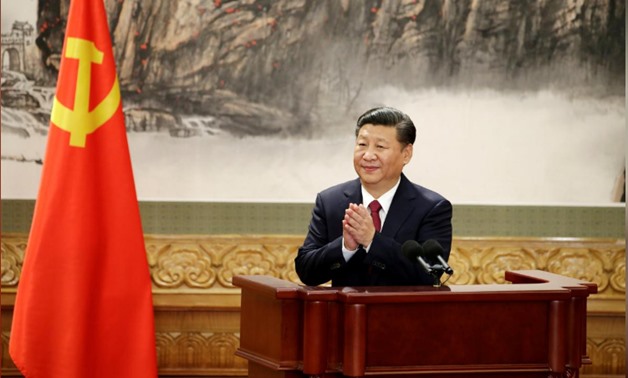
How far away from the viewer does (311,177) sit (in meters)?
6.21

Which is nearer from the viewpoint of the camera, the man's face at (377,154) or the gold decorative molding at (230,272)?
the man's face at (377,154)

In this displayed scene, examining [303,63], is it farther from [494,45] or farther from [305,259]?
[305,259]

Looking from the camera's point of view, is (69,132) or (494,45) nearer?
(69,132)

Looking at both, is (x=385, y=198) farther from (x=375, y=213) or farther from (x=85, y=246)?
(x=85, y=246)

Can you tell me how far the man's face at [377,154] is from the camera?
12.4ft

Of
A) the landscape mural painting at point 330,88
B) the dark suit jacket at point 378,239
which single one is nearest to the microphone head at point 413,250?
the dark suit jacket at point 378,239

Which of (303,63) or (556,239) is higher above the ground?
(303,63)

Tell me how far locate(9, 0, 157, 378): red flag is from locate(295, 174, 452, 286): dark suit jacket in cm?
126

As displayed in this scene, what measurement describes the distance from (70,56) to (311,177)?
196cm

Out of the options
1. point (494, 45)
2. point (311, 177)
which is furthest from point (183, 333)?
point (494, 45)

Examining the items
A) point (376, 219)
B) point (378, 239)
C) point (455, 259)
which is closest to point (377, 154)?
point (376, 219)

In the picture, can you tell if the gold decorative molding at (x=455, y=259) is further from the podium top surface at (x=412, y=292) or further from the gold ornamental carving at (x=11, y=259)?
the podium top surface at (x=412, y=292)

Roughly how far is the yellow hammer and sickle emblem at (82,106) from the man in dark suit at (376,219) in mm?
1415

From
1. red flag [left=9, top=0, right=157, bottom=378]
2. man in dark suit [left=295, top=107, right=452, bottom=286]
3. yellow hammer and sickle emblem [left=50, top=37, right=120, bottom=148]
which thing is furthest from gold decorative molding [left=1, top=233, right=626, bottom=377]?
man in dark suit [left=295, top=107, right=452, bottom=286]
